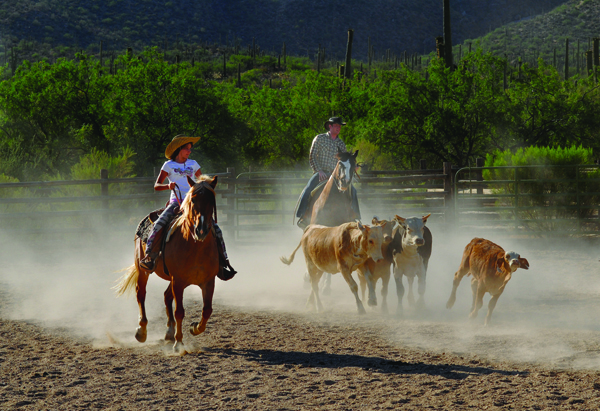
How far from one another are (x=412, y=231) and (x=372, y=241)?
55cm

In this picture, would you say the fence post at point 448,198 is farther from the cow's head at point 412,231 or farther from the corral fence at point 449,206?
the cow's head at point 412,231

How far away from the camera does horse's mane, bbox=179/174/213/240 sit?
5641 mm

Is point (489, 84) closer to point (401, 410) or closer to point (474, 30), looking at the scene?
point (401, 410)

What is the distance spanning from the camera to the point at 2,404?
4.47 meters

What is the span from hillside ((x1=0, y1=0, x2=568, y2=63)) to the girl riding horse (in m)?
69.8

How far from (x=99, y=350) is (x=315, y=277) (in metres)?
3.14

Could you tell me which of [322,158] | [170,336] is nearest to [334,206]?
[322,158]

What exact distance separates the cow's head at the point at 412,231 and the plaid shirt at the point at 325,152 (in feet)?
7.88

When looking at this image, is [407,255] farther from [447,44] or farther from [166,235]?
[447,44]

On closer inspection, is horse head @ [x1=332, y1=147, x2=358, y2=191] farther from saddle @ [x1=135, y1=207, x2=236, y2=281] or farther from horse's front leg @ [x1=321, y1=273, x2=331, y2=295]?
saddle @ [x1=135, y1=207, x2=236, y2=281]

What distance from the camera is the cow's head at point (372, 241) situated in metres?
7.23

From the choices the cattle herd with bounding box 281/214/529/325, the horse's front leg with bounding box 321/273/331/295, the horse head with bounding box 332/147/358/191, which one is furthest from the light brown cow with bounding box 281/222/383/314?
the horse's front leg with bounding box 321/273/331/295

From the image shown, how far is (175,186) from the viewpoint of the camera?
251 inches

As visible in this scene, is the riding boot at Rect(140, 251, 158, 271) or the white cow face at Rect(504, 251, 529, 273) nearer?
the riding boot at Rect(140, 251, 158, 271)
